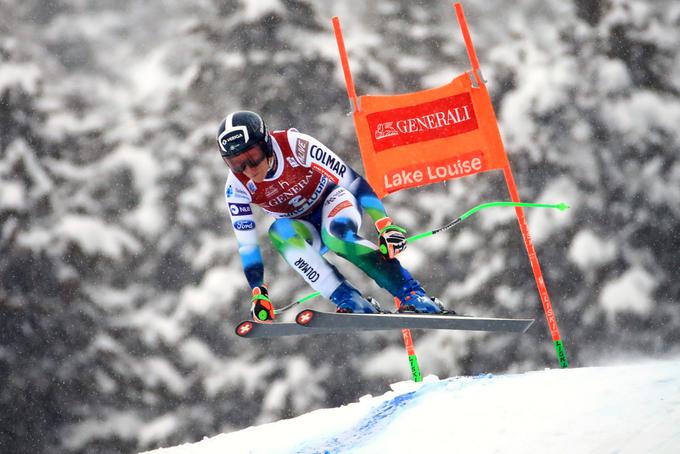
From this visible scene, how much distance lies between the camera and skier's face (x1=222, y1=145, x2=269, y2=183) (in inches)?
173

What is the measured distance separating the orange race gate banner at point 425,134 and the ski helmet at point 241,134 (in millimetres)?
1947

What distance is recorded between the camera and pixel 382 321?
4.20 m

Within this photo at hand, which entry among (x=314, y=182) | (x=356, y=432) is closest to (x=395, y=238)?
(x=314, y=182)

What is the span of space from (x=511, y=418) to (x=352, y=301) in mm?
1211

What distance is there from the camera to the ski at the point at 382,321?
410cm

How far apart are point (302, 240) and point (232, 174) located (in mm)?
675

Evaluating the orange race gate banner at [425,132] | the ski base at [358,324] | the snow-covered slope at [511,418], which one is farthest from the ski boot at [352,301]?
the orange race gate banner at [425,132]

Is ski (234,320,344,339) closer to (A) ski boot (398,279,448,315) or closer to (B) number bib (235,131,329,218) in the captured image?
(A) ski boot (398,279,448,315)

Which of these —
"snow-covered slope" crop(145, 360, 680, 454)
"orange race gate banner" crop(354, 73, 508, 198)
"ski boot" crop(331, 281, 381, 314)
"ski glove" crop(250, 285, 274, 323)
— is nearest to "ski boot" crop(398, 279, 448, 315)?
"ski boot" crop(331, 281, 381, 314)

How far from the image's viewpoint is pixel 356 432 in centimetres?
514

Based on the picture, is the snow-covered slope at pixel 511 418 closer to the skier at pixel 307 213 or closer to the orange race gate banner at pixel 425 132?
the skier at pixel 307 213

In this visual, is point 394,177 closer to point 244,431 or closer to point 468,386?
point 468,386

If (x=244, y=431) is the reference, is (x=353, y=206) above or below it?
above

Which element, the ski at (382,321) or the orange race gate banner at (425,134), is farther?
the orange race gate banner at (425,134)
